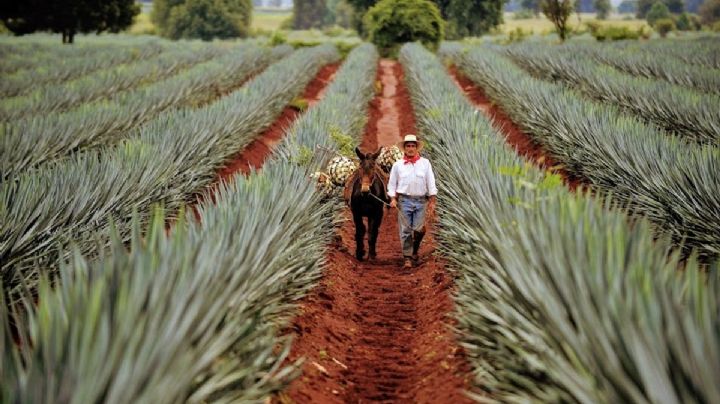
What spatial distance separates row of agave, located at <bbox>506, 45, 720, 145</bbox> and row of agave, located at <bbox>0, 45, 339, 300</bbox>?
678cm

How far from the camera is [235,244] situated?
4988 millimetres

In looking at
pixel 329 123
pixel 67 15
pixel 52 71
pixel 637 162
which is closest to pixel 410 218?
pixel 637 162

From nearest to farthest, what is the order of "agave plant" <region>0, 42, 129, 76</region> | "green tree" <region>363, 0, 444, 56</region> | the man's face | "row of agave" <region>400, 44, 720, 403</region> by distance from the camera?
"row of agave" <region>400, 44, 720, 403</region>
the man's face
"agave plant" <region>0, 42, 129, 76</region>
"green tree" <region>363, 0, 444, 56</region>

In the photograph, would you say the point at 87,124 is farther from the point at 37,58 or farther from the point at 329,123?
the point at 37,58

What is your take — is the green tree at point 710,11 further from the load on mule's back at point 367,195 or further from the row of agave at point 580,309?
the row of agave at point 580,309

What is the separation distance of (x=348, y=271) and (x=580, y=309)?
182 inches

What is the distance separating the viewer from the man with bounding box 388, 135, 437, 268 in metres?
8.26

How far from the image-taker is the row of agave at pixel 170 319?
10.00 feet

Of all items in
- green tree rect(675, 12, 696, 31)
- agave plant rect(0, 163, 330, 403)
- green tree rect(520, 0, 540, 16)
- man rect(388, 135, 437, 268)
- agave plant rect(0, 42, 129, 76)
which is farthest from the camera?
green tree rect(520, 0, 540, 16)

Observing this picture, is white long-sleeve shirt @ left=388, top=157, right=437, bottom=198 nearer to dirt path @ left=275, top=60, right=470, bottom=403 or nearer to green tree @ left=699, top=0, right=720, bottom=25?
dirt path @ left=275, top=60, right=470, bottom=403

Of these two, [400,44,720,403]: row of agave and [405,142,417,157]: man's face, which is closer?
[400,44,720,403]: row of agave

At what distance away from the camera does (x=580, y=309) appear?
3877 millimetres

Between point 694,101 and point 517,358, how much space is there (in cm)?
1041

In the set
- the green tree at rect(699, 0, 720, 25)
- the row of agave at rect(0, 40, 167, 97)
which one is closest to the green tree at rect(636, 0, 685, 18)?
the green tree at rect(699, 0, 720, 25)
